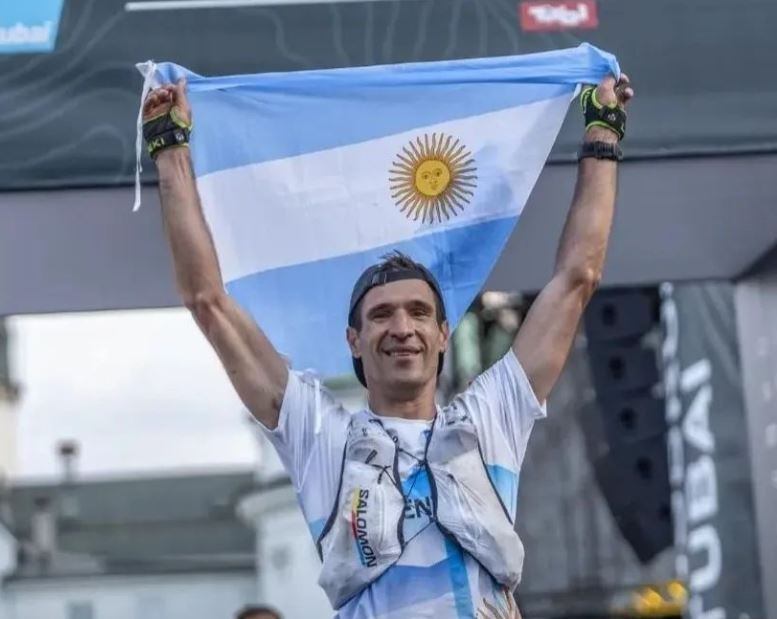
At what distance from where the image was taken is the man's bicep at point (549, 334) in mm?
3262

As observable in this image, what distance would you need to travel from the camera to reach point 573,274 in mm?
3359

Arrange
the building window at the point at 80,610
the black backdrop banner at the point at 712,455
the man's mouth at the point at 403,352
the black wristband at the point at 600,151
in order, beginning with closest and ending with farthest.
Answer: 1. the man's mouth at the point at 403,352
2. the black wristband at the point at 600,151
3. the black backdrop banner at the point at 712,455
4. the building window at the point at 80,610

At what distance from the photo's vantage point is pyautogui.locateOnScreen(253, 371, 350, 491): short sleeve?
10.3ft

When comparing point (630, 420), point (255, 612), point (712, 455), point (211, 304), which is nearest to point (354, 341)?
point (211, 304)

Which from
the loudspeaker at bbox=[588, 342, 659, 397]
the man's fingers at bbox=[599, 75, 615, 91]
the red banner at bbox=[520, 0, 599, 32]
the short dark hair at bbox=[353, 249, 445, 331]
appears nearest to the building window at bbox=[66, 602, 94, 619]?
the loudspeaker at bbox=[588, 342, 659, 397]

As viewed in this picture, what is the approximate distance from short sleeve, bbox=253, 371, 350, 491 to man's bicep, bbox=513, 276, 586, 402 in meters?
0.33

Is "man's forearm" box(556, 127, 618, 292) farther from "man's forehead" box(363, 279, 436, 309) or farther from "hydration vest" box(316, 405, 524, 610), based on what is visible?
"hydration vest" box(316, 405, 524, 610)

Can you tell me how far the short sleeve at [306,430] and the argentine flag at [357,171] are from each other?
38 centimetres

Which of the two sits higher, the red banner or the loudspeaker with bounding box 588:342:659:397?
the loudspeaker with bounding box 588:342:659:397

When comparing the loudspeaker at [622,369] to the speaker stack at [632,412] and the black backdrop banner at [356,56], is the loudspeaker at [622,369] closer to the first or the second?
the speaker stack at [632,412]

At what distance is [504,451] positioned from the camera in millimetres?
3162

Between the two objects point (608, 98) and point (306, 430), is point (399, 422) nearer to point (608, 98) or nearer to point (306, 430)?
point (306, 430)


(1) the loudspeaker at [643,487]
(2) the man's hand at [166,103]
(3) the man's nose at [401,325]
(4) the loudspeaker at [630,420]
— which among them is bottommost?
(3) the man's nose at [401,325]

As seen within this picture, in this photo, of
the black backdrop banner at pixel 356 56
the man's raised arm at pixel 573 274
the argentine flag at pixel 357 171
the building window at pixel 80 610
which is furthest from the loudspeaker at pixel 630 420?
the building window at pixel 80 610
